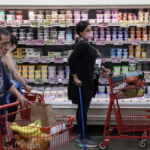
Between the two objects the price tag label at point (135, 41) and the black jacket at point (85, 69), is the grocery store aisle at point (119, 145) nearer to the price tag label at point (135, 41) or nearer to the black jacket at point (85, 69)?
the black jacket at point (85, 69)

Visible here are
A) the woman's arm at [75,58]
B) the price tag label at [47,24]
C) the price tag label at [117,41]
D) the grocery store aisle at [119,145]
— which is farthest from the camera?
the price tag label at [117,41]

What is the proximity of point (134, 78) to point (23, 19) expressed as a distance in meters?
2.51

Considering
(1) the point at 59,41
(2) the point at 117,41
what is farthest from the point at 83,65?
(2) the point at 117,41

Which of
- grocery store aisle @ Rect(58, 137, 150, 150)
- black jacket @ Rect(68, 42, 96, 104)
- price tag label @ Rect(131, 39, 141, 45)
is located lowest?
grocery store aisle @ Rect(58, 137, 150, 150)

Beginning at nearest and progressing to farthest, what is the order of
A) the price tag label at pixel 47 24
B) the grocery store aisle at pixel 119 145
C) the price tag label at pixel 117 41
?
the grocery store aisle at pixel 119 145
the price tag label at pixel 47 24
the price tag label at pixel 117 41

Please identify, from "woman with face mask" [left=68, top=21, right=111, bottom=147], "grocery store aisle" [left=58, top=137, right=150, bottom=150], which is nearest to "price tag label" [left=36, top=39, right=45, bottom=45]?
"woman with face mask" [left=68, top=21, right=111, bottom=147]

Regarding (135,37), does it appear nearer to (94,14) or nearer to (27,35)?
(94,14)

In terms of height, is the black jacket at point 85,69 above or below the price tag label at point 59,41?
below

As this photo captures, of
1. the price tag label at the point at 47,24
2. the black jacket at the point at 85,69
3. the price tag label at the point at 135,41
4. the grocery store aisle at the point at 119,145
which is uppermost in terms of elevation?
the price tag label at the point at 47,24

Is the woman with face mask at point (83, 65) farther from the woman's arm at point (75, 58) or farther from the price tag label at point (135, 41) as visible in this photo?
the price tag label at point (135, 41)

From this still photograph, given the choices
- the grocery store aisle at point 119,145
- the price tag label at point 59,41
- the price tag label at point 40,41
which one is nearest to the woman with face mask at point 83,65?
the grocery store aisle at point 119,145

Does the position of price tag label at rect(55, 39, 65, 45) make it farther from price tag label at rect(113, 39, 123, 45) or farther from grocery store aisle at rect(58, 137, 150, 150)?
grocery store aisle at rect(58, 137, 150, 150)

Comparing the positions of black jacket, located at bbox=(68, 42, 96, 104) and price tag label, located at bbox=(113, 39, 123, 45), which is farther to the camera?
price tag label, located at bbox=(113, 39, 123, 45)

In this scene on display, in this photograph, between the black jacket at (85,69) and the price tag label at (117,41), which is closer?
the black jacket at (85,69)
